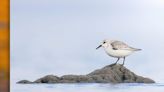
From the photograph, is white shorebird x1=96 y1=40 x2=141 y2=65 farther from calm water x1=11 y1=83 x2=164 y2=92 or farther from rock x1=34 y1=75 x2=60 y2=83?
rock x1=34 y1=75 x2=60 y2=83

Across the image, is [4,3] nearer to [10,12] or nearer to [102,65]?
[10,12]

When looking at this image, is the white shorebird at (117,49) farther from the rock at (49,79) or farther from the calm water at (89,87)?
the rock at (49,79)

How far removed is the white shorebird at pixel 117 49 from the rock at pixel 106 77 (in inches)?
3.1

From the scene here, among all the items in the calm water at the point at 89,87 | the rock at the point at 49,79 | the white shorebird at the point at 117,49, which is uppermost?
the white shorebird at the point at 117,49

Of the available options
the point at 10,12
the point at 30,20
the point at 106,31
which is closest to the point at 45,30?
the point at 30,20

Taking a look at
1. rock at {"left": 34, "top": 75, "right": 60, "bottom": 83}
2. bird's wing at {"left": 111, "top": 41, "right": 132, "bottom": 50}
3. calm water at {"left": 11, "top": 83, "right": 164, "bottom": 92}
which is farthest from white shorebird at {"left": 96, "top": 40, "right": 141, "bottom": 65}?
rock at {"left": 34, "top": 75, "right": 60, "bottom": 83}

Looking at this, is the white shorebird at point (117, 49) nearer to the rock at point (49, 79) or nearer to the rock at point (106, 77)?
the rock at point (106, 77)

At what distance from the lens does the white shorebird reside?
2.30 metres

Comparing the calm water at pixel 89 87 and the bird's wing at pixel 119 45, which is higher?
the bird's wing at pixel 119 45

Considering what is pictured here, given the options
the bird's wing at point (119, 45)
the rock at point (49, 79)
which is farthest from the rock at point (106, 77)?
the bird's wing at point (119, 45)

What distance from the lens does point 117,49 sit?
232cm

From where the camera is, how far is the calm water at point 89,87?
2.25 meters

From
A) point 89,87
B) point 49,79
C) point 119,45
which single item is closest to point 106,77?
point 89,87

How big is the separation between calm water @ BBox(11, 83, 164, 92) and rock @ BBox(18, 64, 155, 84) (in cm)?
3
